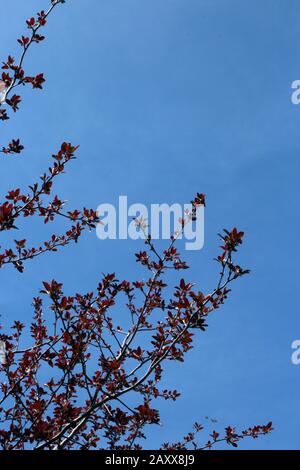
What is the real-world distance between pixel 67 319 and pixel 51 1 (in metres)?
4.47

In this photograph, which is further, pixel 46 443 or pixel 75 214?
pixel 75 214

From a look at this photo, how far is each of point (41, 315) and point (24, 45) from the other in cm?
387

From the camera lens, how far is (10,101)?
616cm

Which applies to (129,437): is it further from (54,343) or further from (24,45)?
(24,45)

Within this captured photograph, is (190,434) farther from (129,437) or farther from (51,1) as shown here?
(51,1)

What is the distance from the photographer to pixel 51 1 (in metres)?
6.73

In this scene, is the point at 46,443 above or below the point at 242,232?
below

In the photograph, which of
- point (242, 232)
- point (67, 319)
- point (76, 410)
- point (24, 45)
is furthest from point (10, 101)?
point (76, 410)
